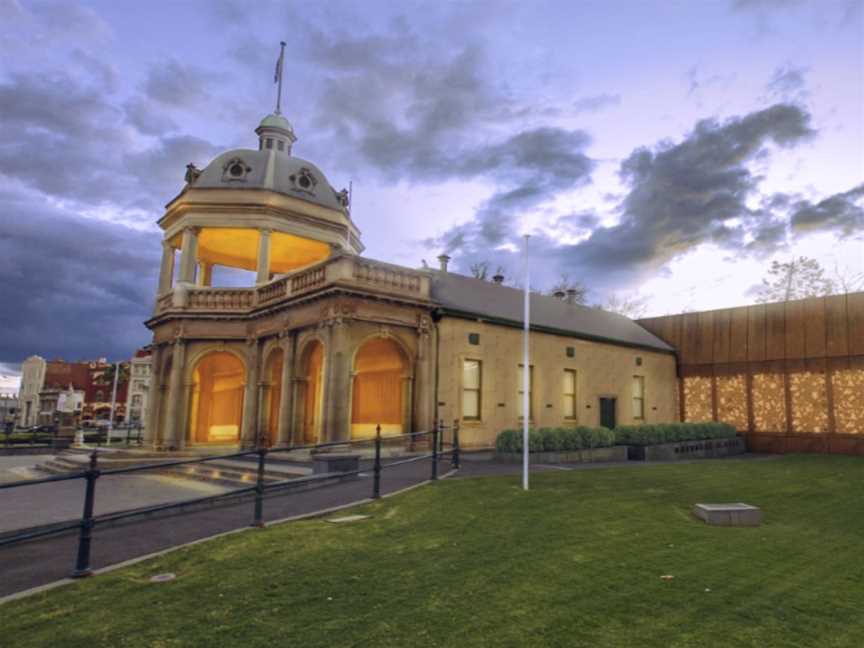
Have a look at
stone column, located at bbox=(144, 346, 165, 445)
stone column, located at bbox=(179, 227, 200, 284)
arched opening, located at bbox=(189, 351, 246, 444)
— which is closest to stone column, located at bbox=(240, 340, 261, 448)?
arched opening, located at bbox=(189, 351, 246, 444)

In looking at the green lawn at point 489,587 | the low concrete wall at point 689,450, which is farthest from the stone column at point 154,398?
the low concrete wall at point 689,450

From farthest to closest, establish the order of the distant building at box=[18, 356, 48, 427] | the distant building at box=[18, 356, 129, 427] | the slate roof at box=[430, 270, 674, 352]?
1. the distant building at box=[18, 356, 48, 427]
2. the distant building at box=[18, 356, 129, 427]
3. the slate roof at box=[430, 270, 674, 352]

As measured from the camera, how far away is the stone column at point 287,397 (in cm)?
1944

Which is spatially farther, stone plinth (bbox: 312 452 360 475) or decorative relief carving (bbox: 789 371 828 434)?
decorative relief carving (bbox: 789 371 828 434)

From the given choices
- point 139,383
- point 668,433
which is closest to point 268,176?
point 668,433

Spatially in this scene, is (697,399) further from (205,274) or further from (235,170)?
(205,274)

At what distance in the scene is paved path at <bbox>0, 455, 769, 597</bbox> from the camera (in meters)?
6.70

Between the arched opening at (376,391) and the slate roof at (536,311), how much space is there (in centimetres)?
321

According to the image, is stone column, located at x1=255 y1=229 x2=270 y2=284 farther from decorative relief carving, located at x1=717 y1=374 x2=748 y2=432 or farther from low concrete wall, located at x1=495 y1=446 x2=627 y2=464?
decorative relief carving, located at x1=717 y1=374 x2=748 y2=432

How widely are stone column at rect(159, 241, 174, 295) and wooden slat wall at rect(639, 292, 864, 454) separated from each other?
26301mm

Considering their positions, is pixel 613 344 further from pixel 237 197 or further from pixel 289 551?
pixel 289 551

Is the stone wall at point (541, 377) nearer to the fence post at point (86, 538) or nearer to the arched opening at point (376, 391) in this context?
the arched opening at point (376, 391)

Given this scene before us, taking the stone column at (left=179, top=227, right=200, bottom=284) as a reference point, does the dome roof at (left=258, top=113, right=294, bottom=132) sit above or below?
above

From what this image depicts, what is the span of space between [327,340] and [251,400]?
20.0 feet
